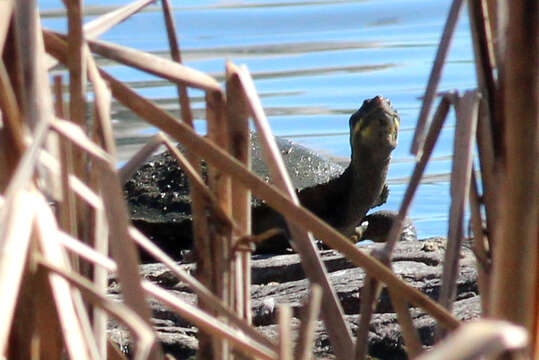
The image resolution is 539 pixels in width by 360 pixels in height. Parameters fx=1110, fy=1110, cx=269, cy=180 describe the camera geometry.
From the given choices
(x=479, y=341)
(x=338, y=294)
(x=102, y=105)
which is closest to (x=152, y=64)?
(x=102, y=105)

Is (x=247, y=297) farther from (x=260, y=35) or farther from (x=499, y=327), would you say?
(x=260, y=35)

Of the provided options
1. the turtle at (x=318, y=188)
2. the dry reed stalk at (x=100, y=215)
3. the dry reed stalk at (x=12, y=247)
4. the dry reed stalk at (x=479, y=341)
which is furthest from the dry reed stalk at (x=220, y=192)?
the turtle at (x=318, y=188)

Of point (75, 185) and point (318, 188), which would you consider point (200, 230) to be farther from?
point (318, 188)

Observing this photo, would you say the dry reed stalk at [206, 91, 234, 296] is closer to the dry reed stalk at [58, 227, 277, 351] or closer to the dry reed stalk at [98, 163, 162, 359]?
the dry reed stalk at [58, 227, 277, 351]

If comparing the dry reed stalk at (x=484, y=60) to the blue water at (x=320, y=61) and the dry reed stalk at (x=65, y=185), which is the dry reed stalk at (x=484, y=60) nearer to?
the dry reed stalk at (x=65, y=185)

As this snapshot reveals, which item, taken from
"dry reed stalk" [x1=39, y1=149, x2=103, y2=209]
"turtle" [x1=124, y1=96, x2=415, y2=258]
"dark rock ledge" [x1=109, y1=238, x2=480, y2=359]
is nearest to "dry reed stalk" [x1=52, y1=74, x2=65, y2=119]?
"dry reed stalk" [x1=39, y1=149, x2=103, y2=209]

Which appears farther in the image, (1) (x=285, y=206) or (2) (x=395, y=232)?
(2) (x=395, y=232)

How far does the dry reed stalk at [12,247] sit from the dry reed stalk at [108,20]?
0.38m

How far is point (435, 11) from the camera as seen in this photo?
9602 millimetres

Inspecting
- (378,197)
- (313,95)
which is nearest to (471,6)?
(378,197)

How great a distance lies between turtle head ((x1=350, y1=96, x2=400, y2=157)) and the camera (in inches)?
179

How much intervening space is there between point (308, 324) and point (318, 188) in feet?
13.4

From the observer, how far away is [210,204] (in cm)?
127

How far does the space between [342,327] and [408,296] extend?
18 centimetres
